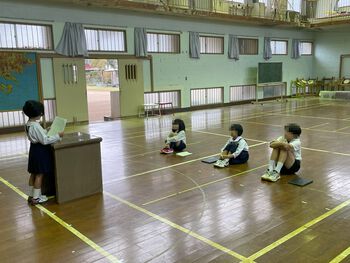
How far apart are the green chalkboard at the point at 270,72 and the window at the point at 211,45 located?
2260 mm

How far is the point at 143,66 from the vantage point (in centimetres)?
1226

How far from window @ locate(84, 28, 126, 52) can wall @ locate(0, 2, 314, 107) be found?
24 centimetres

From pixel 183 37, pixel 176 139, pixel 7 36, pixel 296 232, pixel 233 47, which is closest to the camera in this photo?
pixel 296 232

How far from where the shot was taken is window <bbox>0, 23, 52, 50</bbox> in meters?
9.33

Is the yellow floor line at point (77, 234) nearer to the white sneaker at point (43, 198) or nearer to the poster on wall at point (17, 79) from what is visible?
the white sneaker at point (43, 198)

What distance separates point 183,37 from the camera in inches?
522

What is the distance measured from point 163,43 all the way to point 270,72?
20.2 ft

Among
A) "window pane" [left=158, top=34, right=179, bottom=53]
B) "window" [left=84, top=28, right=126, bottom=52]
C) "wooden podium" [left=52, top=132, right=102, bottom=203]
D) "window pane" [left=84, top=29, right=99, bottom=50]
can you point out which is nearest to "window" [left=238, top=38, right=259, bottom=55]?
"window pane" [left=158, top=34, right=179, bottom=53]

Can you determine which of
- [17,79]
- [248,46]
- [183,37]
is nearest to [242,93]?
[248,46]

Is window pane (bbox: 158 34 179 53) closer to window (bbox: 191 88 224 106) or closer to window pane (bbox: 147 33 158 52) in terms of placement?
window pane (bbox: 147 33 158 52)

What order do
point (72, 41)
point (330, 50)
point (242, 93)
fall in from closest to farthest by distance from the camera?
point (72, 41), point (242, 93), point (330, 50)

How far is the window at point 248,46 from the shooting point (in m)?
15.7

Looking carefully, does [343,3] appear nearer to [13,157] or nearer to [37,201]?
[13,157]

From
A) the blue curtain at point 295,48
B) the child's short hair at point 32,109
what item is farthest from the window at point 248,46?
the child's short hair at point 32,109
